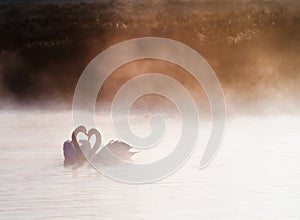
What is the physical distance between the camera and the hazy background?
2037 mm

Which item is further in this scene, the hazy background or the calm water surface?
the hazy background

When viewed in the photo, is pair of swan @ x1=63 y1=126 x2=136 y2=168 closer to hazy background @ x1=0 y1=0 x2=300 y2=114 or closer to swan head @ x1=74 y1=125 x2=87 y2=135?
swan head @ x1=74 y1=125 x2=87 y2=135

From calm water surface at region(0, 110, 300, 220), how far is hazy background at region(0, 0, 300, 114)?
0.10 metres

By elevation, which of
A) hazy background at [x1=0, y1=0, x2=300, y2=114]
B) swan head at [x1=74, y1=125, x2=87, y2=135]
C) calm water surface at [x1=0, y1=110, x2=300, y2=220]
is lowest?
calm water surface at [x1=0, y1=110, x2=300, y2=220]

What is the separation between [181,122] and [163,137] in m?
0.09

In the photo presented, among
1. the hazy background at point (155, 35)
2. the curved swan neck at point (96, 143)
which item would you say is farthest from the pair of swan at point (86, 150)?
the hazy background at point (155, 35)

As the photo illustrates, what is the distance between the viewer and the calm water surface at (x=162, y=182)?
1.91 metres

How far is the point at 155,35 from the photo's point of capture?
2049 millimetres

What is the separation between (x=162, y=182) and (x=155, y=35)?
0.58m

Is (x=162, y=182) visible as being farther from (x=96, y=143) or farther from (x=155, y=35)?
(x=155, y=35)

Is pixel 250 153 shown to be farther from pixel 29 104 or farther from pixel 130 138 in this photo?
pixel 29 104

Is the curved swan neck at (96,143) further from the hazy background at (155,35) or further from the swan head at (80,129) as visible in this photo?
the hazy background at (155,35)

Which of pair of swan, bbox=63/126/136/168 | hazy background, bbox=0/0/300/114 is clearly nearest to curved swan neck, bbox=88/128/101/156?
pair of swan, bbox=63/126/136/168

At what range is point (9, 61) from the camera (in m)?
2.03
